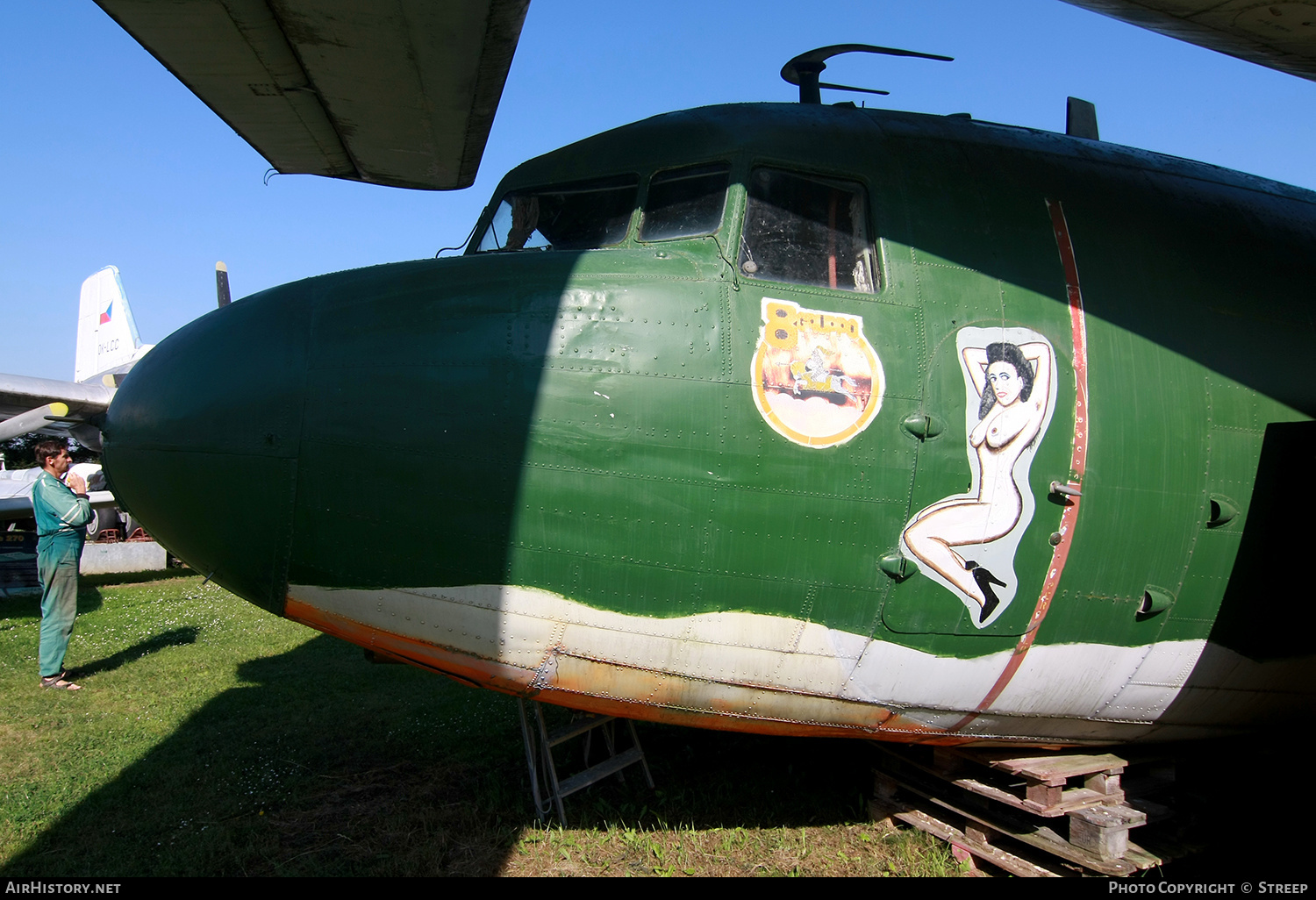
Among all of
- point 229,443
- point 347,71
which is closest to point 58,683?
point 229,443

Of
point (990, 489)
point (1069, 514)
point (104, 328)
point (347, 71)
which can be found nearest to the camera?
point (990, 489)

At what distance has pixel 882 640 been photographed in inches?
155

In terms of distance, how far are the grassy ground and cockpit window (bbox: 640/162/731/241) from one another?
3564 millimetres

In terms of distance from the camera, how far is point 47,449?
874cm

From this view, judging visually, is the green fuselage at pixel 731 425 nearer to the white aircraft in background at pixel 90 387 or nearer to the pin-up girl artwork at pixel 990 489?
the pin-up girl artwork at pixel 990 489

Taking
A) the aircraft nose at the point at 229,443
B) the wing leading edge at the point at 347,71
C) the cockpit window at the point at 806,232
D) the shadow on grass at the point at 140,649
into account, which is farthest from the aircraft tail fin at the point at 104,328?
the cockpit window at the point at 806,232

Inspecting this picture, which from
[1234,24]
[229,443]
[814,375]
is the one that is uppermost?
[1234,24]

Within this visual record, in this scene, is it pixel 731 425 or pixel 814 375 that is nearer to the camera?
pixel 731 425

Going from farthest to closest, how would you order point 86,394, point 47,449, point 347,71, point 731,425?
point 86,394 < point 47,449 < point 347,71 < point 731,425

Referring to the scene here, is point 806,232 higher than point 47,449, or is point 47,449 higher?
point 806,232

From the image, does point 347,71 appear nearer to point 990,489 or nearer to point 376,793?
point 376,793

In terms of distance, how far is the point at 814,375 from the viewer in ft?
12.5

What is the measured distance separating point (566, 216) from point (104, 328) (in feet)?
80.6

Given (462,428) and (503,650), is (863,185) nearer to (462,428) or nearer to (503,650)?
(462,428)
